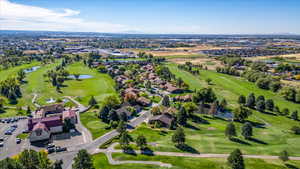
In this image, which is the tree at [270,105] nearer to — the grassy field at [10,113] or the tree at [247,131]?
the tree at [247,131]

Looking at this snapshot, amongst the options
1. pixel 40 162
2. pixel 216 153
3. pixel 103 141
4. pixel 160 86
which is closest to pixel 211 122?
pixel 216 153

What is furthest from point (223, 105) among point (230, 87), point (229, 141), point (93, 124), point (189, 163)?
point (93, 124)

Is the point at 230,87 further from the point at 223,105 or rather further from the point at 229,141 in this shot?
the point at 229,141

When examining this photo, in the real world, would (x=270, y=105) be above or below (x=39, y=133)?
above

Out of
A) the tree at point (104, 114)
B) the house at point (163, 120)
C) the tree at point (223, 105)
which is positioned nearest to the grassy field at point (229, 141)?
the house at point (163, 120)

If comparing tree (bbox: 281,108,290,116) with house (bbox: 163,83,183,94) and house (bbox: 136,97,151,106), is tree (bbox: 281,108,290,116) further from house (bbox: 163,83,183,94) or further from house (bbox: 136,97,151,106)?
house (bbox: 136,97,151,106)

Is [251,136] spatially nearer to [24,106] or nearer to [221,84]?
[221,84]

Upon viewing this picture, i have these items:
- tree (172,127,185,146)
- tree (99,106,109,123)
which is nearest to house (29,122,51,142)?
tree (99,106,109,123)
